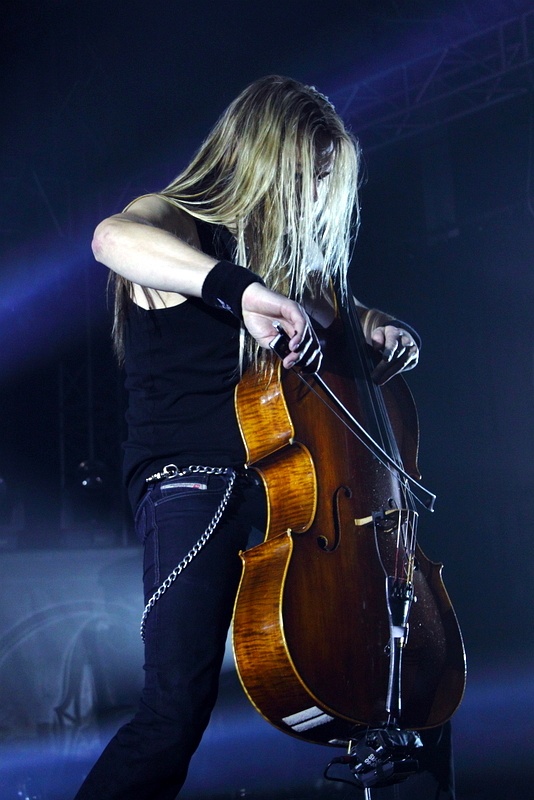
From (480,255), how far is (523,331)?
0.79 metres

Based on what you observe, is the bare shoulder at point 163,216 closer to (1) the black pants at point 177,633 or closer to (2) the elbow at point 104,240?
(2) the elbow at point 104,240

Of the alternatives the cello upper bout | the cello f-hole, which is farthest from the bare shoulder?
the cello f-hole

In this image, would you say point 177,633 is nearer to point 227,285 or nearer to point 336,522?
point 336,522

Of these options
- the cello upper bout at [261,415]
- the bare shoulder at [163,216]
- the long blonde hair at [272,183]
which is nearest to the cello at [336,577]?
the cello upper bout at [261,415]

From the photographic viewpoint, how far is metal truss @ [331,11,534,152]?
19.6 feet

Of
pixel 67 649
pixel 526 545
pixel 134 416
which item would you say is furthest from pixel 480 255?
pixel 134 416

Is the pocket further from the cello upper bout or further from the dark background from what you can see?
the dark background

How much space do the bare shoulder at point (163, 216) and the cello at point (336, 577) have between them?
357 millimetres

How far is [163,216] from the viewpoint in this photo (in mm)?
1742

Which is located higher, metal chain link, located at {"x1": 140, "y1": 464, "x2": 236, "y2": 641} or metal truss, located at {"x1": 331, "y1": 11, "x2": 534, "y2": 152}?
metal truss, located at {"x1": 331, "y1": 11, "x2": 534, "y2": 152}

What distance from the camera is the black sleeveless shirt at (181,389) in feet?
5.73

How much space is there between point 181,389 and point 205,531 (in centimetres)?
32

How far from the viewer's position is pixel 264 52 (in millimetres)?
5750

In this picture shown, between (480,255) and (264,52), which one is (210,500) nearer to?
(264,52)
